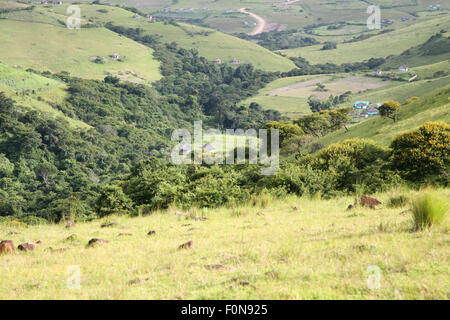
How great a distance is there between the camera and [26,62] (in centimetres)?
13612

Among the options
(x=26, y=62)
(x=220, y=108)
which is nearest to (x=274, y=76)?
(x=220, y=108)

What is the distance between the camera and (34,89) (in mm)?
107062

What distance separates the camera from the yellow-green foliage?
46.0 ft

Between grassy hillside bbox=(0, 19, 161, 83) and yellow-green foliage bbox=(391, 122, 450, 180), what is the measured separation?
462 feet

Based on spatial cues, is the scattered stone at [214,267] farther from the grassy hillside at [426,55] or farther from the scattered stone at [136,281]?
the grassy hillside at [426,55]

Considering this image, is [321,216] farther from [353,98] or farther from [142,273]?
[353,98]

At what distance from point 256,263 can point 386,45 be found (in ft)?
642

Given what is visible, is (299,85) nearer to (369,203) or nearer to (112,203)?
(112,203)

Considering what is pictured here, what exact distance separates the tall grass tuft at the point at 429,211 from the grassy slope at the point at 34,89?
105m

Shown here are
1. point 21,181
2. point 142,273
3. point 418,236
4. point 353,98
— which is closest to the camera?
point 142,273

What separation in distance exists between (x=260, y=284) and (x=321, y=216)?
Answer: 5135 mm

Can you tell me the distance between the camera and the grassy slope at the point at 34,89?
98750 mm

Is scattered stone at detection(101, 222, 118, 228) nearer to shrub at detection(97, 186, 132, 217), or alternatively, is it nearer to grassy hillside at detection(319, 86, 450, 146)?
shrub at detection(97, 186, 132, 217)

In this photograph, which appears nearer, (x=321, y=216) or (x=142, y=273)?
(x=142, y=273)
